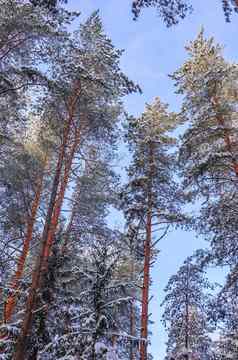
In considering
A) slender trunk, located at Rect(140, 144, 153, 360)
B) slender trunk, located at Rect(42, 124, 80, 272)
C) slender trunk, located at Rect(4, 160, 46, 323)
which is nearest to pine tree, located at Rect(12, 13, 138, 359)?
slender trunk, located at Rect(42, 124, 80, 272)

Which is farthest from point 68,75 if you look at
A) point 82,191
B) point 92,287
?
point 92,287

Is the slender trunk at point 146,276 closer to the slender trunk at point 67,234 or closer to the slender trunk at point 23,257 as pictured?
the slender trunk at point 67,234

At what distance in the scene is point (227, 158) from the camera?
1338 cm

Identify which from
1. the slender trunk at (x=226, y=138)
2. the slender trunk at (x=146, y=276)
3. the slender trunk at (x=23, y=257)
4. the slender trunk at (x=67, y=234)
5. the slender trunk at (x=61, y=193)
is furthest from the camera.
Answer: the slender trunk at (x=61, y=193)

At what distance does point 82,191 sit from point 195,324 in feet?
34.7

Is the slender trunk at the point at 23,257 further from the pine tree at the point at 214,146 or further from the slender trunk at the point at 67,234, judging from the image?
the pine tree at the point at 214,146

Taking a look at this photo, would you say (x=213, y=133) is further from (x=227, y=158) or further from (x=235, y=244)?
(x=235, y=244)

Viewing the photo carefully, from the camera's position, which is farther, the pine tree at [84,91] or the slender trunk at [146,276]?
the pine tree at [84,91]

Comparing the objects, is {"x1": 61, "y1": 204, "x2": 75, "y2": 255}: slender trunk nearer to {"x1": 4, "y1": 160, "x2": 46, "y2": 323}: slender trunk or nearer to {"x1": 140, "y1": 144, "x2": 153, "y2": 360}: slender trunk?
{"x1": 4, "y1": 160, "x2": 46, "y2": 323}: slender trunk

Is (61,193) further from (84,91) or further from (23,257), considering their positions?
(84,91)

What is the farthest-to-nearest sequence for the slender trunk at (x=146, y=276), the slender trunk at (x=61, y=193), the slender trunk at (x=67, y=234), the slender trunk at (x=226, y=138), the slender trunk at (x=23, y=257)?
the slender trunk at (x=61, y=193) → the slender trunk at (x=23, y=257) → the slender trunk at (x=226, y=138) → the slender trunk at (x=67, y=234) → the slender trunk at (x=146, y=276)

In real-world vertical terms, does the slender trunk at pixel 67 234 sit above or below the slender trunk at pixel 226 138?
below

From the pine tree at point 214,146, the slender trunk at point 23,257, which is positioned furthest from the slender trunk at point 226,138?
the slender trunk at point 23,257

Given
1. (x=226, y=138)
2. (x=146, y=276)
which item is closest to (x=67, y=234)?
(x=146, y=276)
